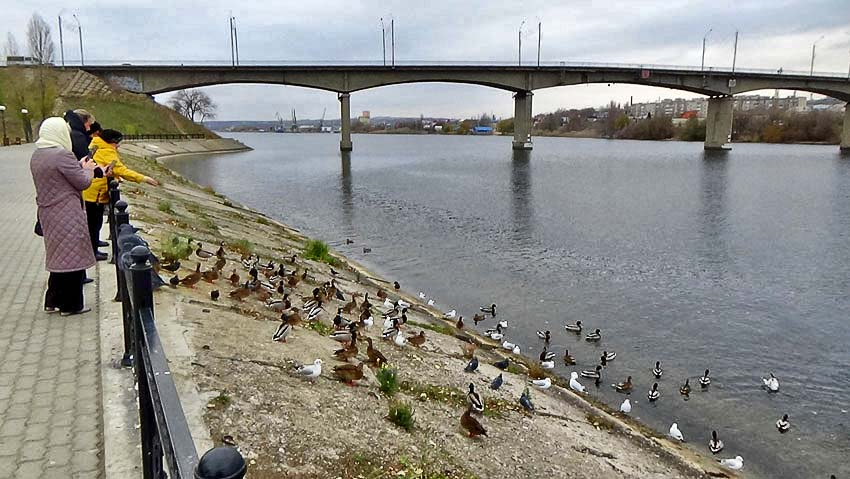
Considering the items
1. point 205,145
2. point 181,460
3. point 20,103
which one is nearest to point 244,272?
point 181,460

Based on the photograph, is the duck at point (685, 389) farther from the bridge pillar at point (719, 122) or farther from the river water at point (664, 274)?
the bridge pillar at point (719, 122)

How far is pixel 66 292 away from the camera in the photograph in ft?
22.6

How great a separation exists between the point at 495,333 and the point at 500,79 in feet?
215

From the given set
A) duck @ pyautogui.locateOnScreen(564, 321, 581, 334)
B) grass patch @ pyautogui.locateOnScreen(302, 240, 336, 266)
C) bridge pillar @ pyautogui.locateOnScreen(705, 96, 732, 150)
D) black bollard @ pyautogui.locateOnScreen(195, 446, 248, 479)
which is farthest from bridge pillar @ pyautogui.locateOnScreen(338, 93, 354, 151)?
black bollard @ pyautogui.locateOnScreen(195, 446, 248, 479)

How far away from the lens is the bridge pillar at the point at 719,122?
85750 millimetres

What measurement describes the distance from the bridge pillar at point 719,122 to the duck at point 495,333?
279 feet

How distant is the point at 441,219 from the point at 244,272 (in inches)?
717

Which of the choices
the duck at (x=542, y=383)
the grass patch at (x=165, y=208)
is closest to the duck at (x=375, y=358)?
the duck at (x=542, y=383)

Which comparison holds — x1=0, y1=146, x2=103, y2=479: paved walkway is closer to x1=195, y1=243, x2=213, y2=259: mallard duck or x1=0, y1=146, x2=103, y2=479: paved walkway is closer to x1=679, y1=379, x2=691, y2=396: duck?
x1=195, y1=243, x2=213, y2=259: mallard duck

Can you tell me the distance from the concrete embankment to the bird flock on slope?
0.12m

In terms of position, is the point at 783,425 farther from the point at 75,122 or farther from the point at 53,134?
the point at 75,122

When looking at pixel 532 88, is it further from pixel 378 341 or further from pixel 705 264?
pixel 378 341

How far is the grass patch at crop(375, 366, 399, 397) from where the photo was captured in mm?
6969

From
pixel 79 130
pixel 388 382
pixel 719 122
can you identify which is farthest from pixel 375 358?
pixel 719 122
